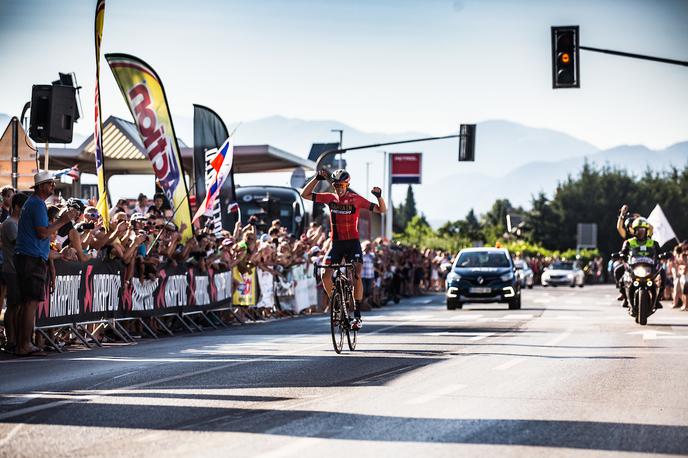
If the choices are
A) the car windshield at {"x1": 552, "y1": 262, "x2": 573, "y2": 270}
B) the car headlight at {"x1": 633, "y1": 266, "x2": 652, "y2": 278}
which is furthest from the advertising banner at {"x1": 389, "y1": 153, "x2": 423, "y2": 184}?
the car headlight at {"x1": 633, "y1": 266, "x2": 652, "y2": 278}

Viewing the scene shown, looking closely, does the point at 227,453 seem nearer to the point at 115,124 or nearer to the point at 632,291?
the point at 632,291

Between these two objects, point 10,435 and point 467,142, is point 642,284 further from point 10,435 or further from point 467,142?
point 467,142

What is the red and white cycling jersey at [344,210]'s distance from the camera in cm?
1504

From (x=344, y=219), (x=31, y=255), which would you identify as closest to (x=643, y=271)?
(x=344, y=219)

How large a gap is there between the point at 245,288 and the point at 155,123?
199 inches

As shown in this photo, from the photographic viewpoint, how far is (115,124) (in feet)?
122

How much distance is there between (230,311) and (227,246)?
4.34 ft

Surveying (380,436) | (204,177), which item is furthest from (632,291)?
(380,436)

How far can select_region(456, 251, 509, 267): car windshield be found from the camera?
3331 cm

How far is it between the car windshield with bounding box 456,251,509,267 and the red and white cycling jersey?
18.4 meters

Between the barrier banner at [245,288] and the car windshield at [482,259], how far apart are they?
8.45 meters

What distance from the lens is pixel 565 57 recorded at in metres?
26.7

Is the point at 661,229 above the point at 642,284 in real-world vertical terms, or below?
above

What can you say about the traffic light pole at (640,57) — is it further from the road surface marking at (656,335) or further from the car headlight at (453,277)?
the road surface marking at (656,335)
